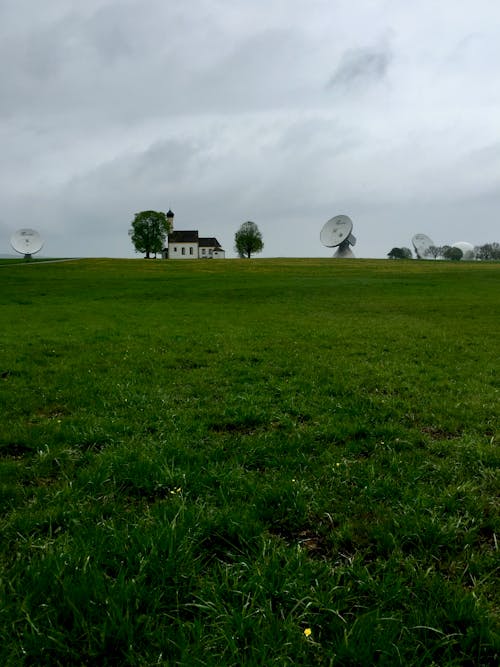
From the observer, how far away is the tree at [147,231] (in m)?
135

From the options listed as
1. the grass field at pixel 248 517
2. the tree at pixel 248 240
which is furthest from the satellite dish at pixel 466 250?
the grass field at pixel 248 517

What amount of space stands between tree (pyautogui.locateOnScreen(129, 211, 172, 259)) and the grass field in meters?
131

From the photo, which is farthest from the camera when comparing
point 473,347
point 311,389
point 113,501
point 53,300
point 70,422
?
point 53,300

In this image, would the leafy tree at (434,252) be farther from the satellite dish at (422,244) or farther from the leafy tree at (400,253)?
the leafy tree at (400,253)

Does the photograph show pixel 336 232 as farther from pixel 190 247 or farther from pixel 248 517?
pixel 248 517

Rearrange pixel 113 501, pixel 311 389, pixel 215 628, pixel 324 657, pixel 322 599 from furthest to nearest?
pixel 311 389 < pixel 113 501 < pixel 322 599 < pixel 215 628 < pixel 324 657

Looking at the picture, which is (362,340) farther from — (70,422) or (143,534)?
(143,534)

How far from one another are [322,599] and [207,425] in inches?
155

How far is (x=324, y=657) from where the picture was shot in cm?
268

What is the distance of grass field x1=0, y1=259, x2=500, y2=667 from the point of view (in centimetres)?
279

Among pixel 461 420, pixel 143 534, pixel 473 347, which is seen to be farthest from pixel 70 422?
pixel 473 347

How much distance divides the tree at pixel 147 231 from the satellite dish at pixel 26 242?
95.0 ft

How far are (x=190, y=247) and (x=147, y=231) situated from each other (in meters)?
52.8

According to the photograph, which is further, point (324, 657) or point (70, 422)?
point (70, 422)
